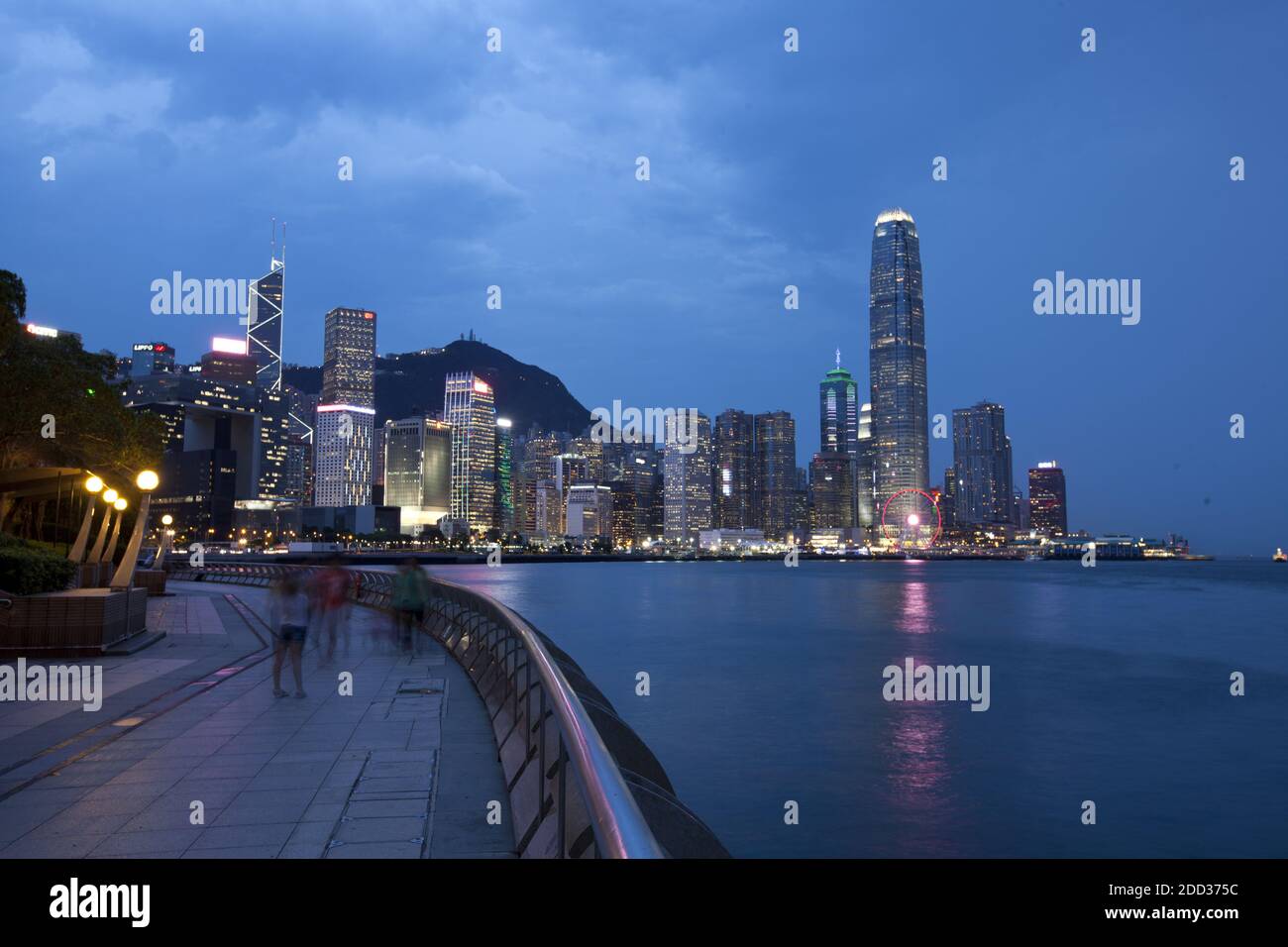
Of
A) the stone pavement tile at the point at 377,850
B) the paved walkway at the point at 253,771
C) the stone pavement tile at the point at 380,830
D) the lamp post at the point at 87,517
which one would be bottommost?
the paved walkway at the point at 253,771

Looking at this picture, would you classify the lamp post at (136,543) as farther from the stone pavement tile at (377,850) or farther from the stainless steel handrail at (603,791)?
the stainless steel handrail at (603,791)

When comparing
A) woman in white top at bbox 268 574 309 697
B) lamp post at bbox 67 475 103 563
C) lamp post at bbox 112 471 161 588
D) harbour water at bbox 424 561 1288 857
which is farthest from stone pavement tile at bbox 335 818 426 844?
lamp post at bbox 67 475 103 563

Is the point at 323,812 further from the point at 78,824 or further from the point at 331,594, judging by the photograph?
the point at 331,594

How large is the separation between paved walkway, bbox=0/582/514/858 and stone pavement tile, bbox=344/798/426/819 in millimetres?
23

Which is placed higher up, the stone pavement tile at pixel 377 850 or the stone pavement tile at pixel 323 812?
the stone pavement tile at pixel 377 850

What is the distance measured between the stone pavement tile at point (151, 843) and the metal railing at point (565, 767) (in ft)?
7.66

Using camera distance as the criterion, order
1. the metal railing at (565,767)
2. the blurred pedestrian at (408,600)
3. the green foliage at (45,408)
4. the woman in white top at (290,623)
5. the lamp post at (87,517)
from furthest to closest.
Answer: the green foliage at (45,408), the lamp post at (87,517), the blurred pedestrian at (408,600), the woman in white top at (290,623), the metal railing at (565,767)

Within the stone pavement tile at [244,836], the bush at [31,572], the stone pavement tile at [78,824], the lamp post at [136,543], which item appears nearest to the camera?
the stone pavement tile at [244,836]

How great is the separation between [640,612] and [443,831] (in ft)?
216

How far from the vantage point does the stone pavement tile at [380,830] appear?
6.19 meters

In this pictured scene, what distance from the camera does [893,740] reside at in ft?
74.2

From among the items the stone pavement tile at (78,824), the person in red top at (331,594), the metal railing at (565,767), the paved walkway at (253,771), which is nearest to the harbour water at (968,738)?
the metal railing at (565,767)
